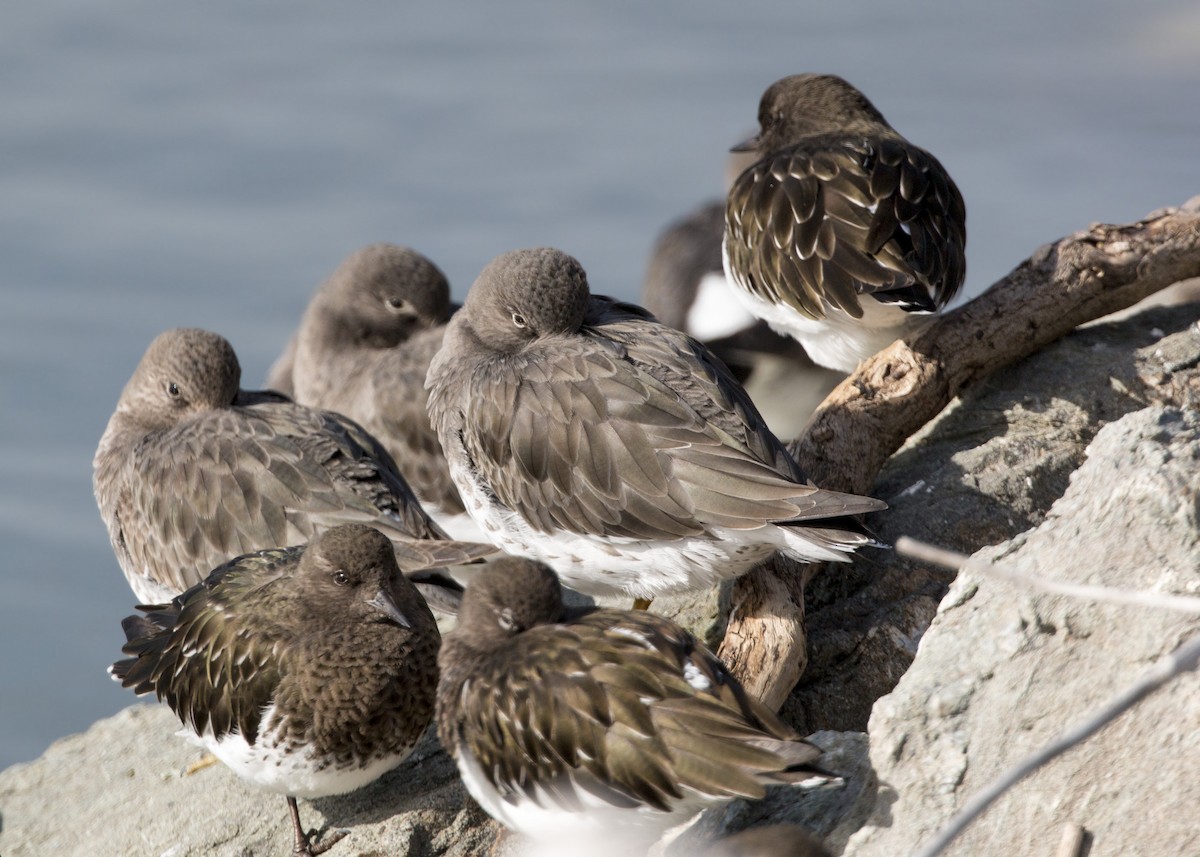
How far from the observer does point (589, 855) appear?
12.0 feet

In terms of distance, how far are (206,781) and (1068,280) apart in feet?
11.8

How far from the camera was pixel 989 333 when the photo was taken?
5.61 metres

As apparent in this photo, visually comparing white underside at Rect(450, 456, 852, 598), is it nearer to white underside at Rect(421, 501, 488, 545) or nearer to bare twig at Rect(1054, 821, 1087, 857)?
bare twig at Rect(1054, 821, 1087, 857)

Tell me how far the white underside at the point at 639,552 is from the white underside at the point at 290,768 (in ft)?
2.55

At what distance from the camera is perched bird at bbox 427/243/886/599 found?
4379 millimetres

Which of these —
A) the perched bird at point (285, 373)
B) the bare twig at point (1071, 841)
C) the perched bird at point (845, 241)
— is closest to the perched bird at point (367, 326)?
the perched bird at point (285, 373)

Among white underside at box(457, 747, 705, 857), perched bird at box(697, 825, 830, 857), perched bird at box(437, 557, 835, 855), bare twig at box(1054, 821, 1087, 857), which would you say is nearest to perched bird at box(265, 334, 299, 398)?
perched bird at box(437, 557, 835, 855)

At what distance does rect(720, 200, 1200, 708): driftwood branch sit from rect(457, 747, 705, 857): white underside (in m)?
1.86

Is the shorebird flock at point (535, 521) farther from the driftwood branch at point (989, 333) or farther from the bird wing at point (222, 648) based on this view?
the driftwood branch at point (989, 333)

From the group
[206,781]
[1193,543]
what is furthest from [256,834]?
[1193,543]

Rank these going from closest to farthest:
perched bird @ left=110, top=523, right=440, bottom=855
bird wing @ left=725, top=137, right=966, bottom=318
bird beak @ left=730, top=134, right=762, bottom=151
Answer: perched bird @ left=110, top=523, right=440, bottom=855
bird wing @ left=725, top=137, right=966, bottom=318
bird beak @ left=730, top=134, right=762, bottom=151

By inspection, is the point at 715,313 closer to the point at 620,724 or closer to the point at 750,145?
the point at 750,145

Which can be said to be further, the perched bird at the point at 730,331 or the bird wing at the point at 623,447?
the perched bird at the point at 730,331

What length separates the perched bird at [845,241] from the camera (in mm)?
5500
